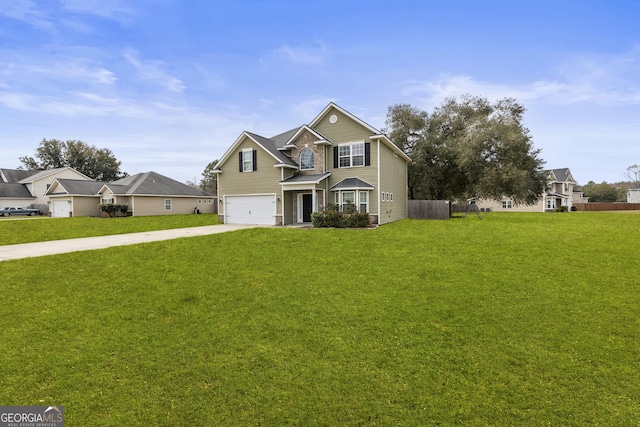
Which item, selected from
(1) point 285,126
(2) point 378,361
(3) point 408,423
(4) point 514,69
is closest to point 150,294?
(2) point 378,361

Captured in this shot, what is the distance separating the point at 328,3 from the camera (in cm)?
1523

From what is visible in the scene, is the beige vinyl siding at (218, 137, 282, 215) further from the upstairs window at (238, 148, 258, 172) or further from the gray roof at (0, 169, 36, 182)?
the gray roof at (0, 169, 36, 182)

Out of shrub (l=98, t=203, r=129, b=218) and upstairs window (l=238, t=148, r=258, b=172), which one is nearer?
upstairs window (l=238, t=148, r=258, b=172)

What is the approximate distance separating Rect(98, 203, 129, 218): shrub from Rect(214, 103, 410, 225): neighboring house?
15.7 meters

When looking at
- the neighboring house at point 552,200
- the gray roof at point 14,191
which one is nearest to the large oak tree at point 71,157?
the gray roof at point 14,191

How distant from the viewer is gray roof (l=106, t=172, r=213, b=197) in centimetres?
3306

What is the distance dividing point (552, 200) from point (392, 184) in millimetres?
45194

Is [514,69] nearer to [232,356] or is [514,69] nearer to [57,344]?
[232,356]

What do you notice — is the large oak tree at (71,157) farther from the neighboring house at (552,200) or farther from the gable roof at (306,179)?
the neighboring house at (552,200)

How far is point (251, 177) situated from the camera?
22297mm

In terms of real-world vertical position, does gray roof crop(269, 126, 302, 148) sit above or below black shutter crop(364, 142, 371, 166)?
above

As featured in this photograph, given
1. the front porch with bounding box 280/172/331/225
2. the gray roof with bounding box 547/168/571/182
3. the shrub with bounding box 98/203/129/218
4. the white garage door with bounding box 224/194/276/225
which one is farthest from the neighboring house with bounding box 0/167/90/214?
the gray roof with bounding box 547/168/571/182

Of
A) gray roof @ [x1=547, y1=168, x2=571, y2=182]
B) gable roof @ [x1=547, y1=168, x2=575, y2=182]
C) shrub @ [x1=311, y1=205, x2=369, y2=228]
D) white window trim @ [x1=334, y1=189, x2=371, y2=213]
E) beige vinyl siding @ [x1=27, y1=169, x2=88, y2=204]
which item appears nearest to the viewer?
shrub @ [x1=311, y1=205, x2=369, y2=228]

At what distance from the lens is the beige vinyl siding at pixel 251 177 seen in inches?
841
